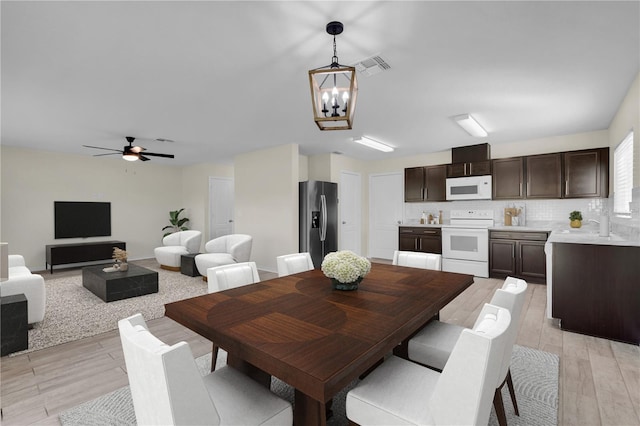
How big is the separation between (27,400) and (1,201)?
19.9ft

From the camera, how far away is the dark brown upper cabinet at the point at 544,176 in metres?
5.12

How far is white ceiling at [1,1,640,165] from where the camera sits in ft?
6.70

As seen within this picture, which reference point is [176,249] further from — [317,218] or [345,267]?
[345,267]

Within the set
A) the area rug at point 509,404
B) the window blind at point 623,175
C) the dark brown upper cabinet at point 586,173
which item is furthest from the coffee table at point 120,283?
the dark brown upper cabinet at point 586,173

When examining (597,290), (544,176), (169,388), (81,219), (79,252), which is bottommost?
(79,252)

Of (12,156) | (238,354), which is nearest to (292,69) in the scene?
(238,354)

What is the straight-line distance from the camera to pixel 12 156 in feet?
20.2

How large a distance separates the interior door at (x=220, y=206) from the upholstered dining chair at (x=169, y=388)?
7.63 m

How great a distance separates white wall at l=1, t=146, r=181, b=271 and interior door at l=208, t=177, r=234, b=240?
1.18 meters

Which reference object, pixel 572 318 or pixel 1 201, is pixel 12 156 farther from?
pixel 572 318

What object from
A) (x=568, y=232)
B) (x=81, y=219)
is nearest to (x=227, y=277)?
(x=568, y=232)

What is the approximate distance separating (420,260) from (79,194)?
7780mm

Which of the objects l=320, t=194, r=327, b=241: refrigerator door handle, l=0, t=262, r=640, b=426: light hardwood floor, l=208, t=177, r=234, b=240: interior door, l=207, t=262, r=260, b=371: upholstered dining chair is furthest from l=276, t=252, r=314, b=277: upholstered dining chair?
l=208, t=177, r=234, b=240: interior door

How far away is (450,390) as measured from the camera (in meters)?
1.08
